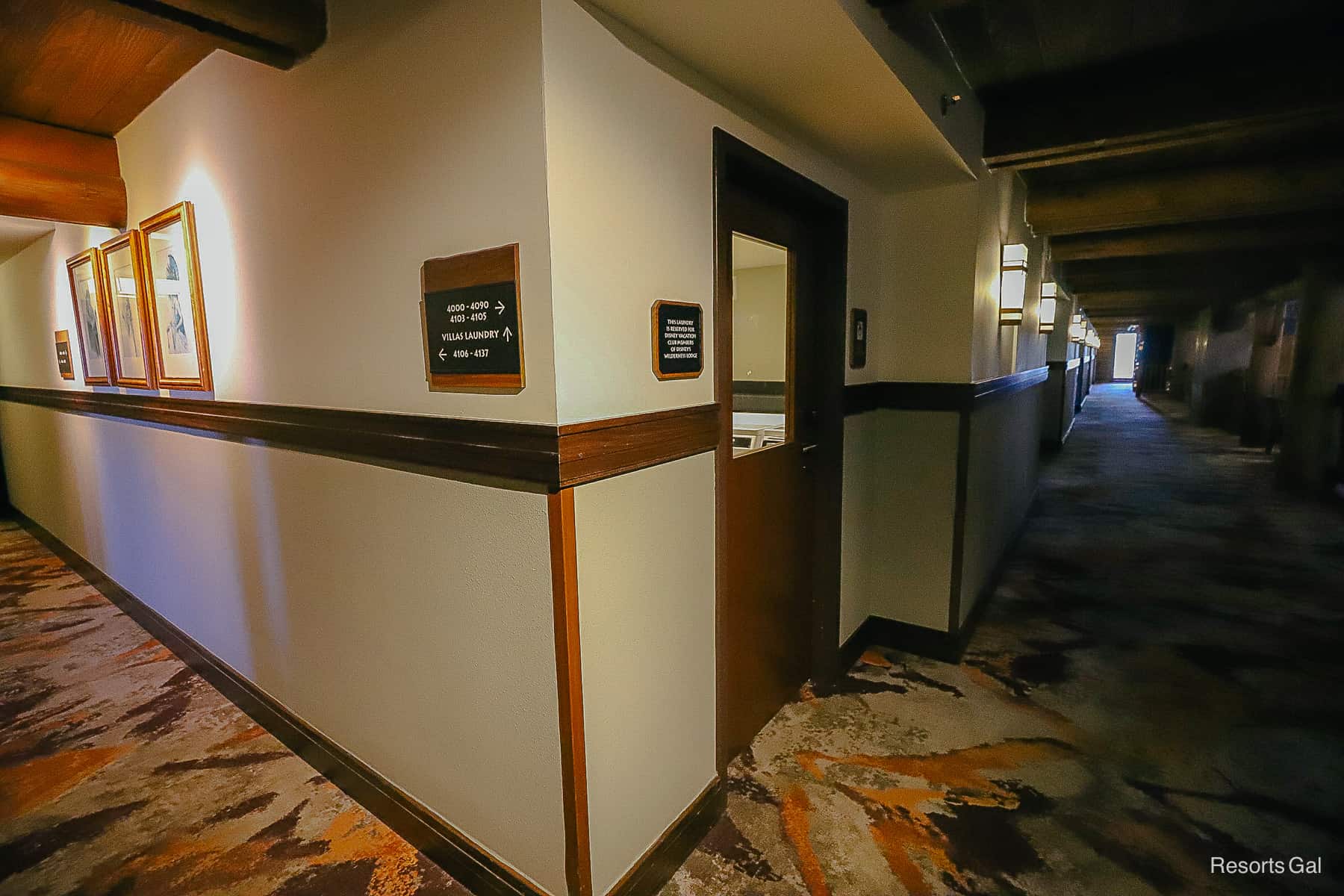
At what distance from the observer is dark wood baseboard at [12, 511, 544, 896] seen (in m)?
1.79

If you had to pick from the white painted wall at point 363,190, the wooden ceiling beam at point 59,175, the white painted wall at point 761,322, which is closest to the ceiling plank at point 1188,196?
the white painted wall at point 761,322

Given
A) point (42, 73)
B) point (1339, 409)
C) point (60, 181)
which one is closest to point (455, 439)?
point (42, 73)

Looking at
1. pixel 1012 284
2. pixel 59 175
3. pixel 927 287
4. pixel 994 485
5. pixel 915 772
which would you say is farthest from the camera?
pixel 994 485

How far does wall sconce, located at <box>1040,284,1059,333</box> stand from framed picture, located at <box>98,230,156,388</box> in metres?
6.30

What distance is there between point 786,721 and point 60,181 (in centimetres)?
395

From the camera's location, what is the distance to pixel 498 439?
1.49m

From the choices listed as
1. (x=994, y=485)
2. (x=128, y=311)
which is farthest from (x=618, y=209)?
(x=994, y=485)

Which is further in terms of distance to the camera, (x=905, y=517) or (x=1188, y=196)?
(x=1188, y=196)

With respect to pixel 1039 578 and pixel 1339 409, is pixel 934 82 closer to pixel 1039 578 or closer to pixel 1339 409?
pixel 1039 578

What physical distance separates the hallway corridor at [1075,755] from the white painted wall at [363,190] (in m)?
1.66

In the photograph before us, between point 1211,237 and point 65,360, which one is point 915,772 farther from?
point 1211,237

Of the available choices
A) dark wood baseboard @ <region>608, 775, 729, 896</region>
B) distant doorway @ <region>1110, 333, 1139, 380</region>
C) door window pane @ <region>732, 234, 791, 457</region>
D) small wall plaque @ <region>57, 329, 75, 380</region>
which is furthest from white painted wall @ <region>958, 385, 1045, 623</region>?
distant doorway @ <region>1110, 333, 1139, 380</region>

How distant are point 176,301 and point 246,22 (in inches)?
57.6

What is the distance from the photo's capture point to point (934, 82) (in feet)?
7.40
